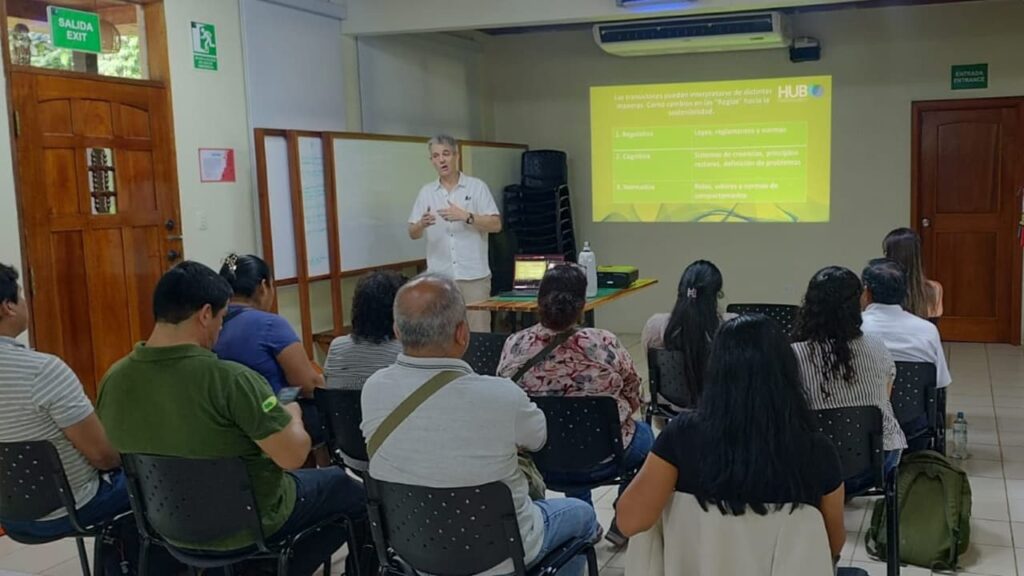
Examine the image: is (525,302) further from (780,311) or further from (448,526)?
(448,526)

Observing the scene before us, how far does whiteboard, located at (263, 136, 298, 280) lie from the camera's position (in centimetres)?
533

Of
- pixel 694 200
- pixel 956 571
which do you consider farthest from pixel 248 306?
pixel 694 200

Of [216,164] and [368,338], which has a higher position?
[216,164]

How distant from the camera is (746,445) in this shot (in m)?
1.80

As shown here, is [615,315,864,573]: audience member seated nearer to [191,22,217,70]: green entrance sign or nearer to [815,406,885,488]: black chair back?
[815,406,885,488]: black chair back

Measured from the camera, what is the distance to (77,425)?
2543 millimetres

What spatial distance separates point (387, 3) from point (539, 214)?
2.25 meters

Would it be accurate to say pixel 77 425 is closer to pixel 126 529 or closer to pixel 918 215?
pixel 126 529

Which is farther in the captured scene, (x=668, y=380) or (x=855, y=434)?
(x=668, y=380)

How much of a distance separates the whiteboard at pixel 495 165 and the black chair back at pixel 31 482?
4.88 metres

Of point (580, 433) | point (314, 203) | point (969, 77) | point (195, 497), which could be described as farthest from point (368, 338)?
point (969, 77)

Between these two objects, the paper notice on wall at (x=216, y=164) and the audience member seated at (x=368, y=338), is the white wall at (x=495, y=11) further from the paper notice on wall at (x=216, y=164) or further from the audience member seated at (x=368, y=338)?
the audience member seated at (x=368, y=338)

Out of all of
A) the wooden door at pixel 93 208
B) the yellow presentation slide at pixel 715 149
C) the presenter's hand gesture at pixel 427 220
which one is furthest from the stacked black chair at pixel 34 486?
the yellow presentation slide at pixel 715 149

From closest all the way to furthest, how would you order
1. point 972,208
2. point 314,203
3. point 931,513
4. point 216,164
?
point 931,513, point 216,164, point 314,203, point 972,208
